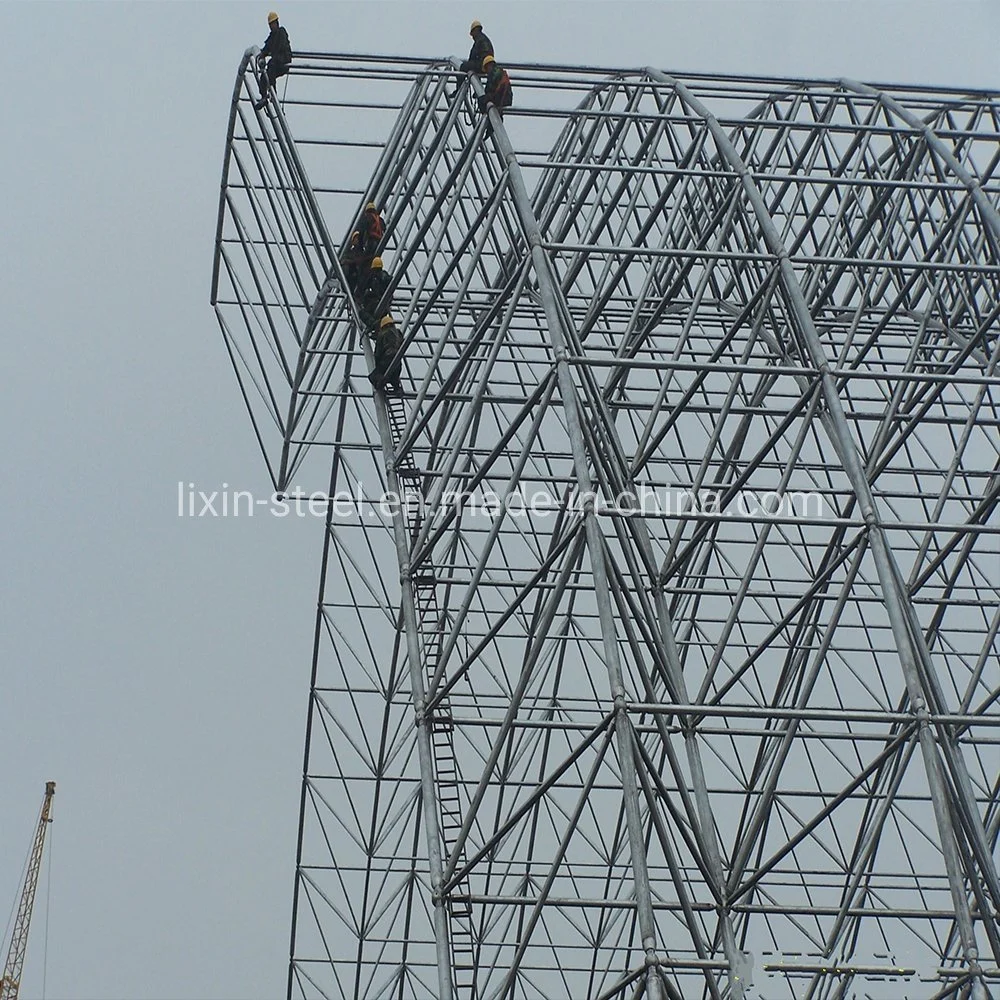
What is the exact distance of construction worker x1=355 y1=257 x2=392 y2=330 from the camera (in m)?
24.3

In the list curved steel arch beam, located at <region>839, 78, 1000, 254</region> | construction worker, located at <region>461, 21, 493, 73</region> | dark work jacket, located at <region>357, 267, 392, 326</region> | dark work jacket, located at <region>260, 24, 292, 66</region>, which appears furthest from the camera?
dark work jacket, located at <region>357, 267, 392, 326</region>

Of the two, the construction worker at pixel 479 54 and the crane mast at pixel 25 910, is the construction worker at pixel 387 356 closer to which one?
the construction worker at pixel 479 54

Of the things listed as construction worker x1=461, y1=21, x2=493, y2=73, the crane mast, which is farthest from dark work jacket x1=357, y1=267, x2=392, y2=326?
the crane mast

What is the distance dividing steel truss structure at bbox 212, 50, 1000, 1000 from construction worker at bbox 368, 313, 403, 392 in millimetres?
342

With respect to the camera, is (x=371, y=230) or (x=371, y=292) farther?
(x=371, y=292)

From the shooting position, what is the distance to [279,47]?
24.1 meters

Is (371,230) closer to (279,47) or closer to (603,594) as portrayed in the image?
(279,47)

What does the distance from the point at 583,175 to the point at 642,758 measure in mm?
14667

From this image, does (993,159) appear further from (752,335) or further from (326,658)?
(326,658)

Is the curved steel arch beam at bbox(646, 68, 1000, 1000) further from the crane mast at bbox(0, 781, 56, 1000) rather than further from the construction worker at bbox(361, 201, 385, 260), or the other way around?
the crane mast at bbox(0, 781, 56, 1000)

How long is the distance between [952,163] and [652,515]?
806cm

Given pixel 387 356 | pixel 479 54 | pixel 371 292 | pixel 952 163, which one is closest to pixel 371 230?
pixel 371 292

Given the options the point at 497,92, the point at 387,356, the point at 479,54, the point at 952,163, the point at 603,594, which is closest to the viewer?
the point at 603,594

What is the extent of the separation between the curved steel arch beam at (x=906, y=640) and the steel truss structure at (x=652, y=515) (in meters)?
0.04
